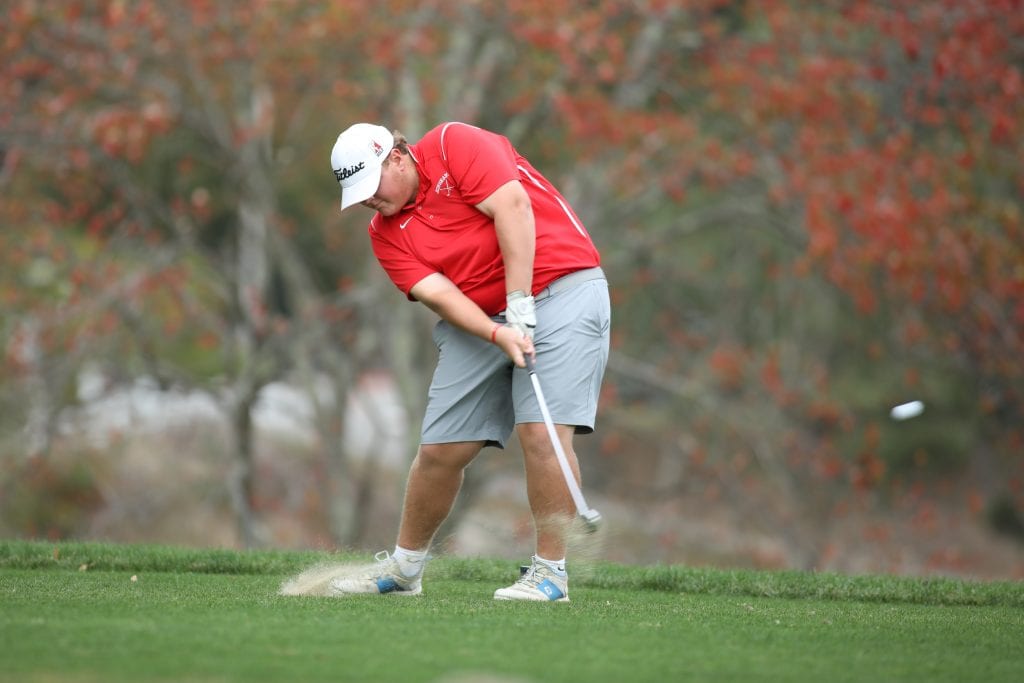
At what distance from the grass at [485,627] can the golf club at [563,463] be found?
0.36 metres

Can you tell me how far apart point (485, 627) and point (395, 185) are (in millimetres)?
1866

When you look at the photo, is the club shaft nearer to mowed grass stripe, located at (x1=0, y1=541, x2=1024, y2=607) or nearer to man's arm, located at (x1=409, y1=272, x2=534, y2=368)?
man's arm, located at (x1=409, y1=272, x2=534, y2=368)

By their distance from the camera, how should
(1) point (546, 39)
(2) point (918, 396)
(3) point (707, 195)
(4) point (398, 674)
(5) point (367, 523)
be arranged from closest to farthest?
(4) point (398, 674), (1) point (546, 39), (5) point (367, 523), (3) point (707, 195), (2) point (918, 396)

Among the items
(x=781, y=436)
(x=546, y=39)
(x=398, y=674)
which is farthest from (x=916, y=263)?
(x=398, y=674)

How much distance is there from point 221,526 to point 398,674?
1295cm

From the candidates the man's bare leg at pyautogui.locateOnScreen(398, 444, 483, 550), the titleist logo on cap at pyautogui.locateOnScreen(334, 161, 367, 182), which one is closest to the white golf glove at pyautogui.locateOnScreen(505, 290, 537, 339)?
the man's bare leg at pyautogui.locateOnScreen(398, 444, 483, 550)

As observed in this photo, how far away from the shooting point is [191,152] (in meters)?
14.8

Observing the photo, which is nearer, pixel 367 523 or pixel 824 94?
pixel 824 94

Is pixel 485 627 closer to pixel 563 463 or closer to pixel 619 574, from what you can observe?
pixel 563 463

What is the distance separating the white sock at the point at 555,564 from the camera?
5633mm

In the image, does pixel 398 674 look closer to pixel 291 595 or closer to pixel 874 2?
pixel 291 595

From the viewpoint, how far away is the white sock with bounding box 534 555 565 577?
5.63m

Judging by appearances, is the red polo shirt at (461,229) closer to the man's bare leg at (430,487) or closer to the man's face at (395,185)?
the man's face at (395,185)

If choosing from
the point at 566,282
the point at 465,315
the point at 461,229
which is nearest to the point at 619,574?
the point at 566,282
